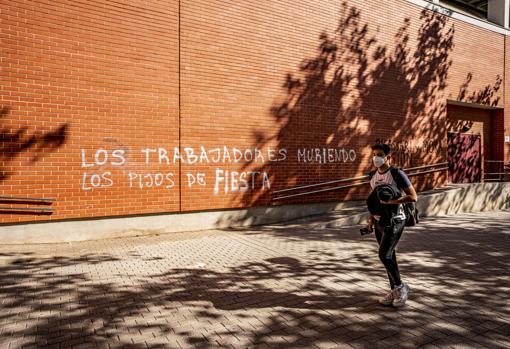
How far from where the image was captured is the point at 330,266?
5.80m

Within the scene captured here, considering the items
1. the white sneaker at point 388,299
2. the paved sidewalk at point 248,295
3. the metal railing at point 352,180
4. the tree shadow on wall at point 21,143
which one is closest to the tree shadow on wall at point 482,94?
the metal railing at point 352,180

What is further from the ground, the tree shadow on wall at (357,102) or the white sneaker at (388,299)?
the tree shadow on wall at (357,102)

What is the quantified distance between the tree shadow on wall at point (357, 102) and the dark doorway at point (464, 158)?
4.35ft

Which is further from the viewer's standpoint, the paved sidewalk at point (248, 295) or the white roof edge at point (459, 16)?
the white roof edge at point (459, 16)

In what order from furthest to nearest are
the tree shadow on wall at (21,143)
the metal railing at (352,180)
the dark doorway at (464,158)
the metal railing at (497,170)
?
the metal railing at (497,170) → the dark doorway at (464,158) → the metal railing at (352,180) → the tree shadow on wall at (21,143)

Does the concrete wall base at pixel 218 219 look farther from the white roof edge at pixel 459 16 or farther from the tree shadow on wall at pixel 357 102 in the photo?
the white roof edge at pixel 459 16

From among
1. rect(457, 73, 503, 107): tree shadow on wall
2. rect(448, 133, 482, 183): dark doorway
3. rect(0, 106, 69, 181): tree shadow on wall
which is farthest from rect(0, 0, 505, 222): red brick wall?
rect(448, 133, 482, 183): dark doorway

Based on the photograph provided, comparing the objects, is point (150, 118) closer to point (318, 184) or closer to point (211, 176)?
point (211, 176)

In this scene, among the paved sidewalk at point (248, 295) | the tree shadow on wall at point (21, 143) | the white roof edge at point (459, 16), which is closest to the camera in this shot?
the paved sidewalk at point (248, 295)

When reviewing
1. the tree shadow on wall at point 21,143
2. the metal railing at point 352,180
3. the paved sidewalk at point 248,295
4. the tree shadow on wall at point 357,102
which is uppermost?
the tree shadow on wall at point 357,102

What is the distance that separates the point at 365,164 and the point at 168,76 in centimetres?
689

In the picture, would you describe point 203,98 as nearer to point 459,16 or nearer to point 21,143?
point 21,143

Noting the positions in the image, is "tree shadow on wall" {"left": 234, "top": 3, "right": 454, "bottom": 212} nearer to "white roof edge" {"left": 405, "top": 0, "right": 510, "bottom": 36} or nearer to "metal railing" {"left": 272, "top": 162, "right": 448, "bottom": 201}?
"metal railing" {"left": 272, "top": 162, "right": 448, "bottom": 201}

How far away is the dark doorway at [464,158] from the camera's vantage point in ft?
47.3
